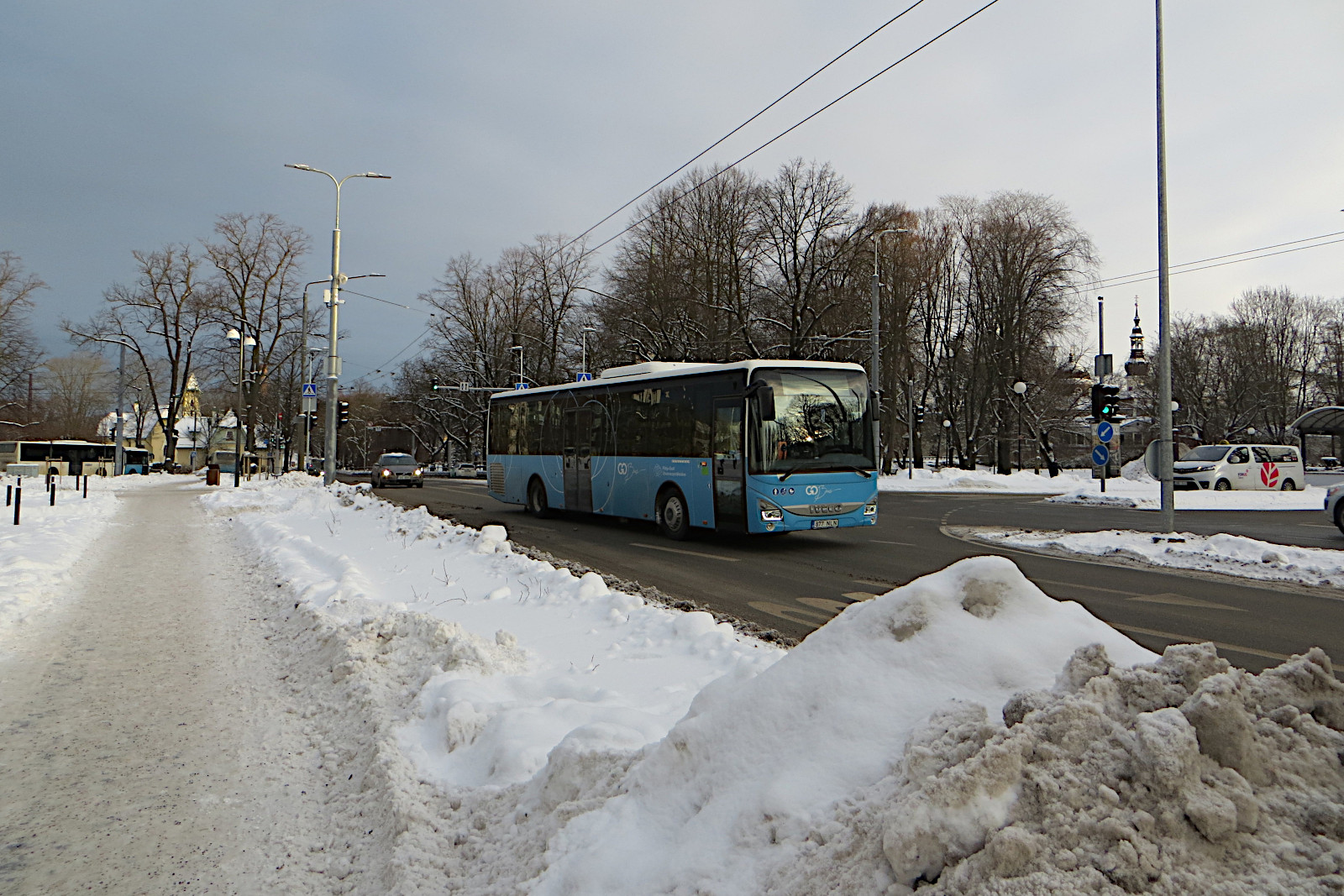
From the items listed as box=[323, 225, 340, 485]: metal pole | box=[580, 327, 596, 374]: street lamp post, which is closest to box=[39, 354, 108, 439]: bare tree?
box=[580, 327, 596, 374]: street lamp post

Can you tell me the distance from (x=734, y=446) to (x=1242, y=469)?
23.6m

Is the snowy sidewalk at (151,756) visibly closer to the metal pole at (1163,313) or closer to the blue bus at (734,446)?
the blue bus at (734,446)

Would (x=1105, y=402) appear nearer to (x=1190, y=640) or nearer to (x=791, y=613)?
(x=1190, y=640)

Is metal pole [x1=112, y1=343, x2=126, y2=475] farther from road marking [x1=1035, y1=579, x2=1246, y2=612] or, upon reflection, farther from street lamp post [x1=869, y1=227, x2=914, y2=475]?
road marking [x1=1035, y1=579, x2=1246, y2=612]

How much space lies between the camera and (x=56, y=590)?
9047 mm

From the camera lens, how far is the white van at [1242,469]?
27891 mm

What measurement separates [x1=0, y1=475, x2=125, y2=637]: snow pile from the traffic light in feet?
67.9

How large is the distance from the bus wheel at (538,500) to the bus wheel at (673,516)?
15.9ft

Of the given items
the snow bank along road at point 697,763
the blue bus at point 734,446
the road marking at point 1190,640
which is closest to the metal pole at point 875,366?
the blue bus at point 734,446

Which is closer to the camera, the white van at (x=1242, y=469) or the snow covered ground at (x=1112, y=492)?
the snow covered ground at (x=1112, y=492)

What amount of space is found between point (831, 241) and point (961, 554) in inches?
1060

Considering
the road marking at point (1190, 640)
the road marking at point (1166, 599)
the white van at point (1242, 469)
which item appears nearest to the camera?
the road marking at point (1190, 640)

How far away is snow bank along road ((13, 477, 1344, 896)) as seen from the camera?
2.06 meters

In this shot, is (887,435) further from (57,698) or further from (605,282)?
(57,698)
